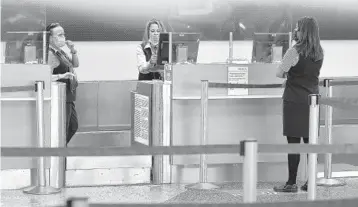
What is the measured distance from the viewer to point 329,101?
6055 millimetres

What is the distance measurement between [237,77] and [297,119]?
0.92m

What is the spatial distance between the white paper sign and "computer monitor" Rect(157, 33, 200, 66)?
46cm

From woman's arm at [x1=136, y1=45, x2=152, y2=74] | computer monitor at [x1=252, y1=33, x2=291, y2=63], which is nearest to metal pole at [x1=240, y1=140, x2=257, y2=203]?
computer monitor at [x1=252, y1=33, x2=291, y2=63]

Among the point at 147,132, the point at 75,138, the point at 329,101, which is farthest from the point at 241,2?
the point at 329,101

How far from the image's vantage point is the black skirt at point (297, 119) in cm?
691

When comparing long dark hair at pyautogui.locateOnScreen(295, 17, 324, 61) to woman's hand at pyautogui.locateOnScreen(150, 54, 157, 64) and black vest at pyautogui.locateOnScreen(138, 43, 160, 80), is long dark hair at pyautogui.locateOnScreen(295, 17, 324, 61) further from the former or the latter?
black vest at pyautogui.locateOnScreen(138, 43, 160, 80)

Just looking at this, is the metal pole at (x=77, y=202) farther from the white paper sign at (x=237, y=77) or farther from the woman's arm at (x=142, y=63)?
the woman's arm at (x=142, y=63)

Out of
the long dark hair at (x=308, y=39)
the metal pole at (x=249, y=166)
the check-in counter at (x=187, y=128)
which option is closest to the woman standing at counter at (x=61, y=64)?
the check-in counter at (x=187, y=128)

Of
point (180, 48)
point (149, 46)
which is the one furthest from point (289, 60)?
point (149, 46)

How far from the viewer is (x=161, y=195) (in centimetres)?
709

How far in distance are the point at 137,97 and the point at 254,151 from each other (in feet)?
12.7

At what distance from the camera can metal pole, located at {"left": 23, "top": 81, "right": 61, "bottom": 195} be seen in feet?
22.6

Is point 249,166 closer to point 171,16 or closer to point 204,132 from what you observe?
point 204,132

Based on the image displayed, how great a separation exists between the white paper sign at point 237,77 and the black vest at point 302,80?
741 mm
